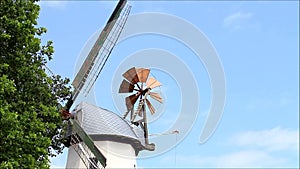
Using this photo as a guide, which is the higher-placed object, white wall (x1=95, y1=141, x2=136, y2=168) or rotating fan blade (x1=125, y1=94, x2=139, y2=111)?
rotating fan blade (x1=125, y1=94, x2=139, y2=111)

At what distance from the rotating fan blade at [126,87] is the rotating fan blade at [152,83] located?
4.58 ft

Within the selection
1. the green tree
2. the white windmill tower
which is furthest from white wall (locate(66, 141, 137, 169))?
the green tree

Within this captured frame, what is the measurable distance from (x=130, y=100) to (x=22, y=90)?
17428mm

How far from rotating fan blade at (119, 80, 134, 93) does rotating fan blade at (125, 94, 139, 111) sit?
50 centimetres

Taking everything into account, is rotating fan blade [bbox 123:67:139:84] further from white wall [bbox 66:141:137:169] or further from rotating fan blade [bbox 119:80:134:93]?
white wall [bbox 66:141:137:169]

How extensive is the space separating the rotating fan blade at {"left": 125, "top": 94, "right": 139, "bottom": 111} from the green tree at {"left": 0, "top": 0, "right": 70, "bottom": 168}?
15831 millimetres

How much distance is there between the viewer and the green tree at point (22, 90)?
14961 mm

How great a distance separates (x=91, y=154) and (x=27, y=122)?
40.3 ft

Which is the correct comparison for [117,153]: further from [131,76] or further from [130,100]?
[131,76]

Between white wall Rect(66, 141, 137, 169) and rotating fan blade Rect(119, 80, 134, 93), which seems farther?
rotating fan blade Rect(119, 80, 134, 93)

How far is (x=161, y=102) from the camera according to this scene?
115ft

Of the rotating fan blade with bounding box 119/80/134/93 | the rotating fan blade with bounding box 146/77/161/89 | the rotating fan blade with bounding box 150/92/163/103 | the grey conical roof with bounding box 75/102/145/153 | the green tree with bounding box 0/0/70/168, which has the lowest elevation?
the green tree with bounding box 0/0/70/168

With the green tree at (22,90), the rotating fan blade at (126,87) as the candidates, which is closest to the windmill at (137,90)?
the rotating fan blade at (126,87)

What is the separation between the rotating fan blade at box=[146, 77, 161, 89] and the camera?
34.9 metres
